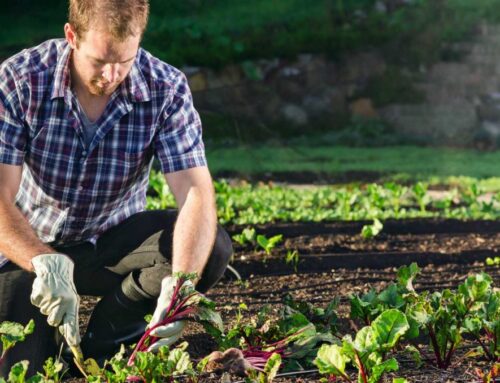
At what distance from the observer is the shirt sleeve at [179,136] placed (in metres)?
3.80

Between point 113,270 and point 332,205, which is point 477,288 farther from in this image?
point 332,205

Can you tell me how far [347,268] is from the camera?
5410 mm

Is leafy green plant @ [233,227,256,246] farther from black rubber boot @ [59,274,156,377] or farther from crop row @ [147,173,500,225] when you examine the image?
black rubber boot @ [59,274,156,377]

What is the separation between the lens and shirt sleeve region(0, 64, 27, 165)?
12.1 feet

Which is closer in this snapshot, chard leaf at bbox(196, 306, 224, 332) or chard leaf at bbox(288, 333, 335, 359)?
chard leaf at bbox(196, 306, 224, 332)

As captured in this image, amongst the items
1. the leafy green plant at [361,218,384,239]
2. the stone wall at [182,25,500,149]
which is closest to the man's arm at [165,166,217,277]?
the leafy green plant at [361,218,384,239]

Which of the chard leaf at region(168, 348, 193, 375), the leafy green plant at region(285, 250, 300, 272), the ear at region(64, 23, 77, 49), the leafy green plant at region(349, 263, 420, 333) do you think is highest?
the ear at region(64, 23, 77, 49)

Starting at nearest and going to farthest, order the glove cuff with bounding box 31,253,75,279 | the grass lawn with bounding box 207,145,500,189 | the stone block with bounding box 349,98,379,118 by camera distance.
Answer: the glove cuff with bounding box 31,253,75,279
the grass lawn with bounding box 207,145,500,189
the stone block with bounding box 349,98,379,118

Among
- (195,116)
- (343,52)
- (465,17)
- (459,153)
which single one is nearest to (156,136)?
(195,116)

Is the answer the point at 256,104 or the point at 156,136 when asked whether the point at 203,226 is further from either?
the point at 256,104

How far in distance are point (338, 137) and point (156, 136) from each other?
746cm

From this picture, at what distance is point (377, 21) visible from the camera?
12117 mm

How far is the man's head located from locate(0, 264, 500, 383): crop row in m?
0.76

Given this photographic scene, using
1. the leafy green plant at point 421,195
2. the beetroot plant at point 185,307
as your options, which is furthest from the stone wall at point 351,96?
the beetroot plant at point 185,307
